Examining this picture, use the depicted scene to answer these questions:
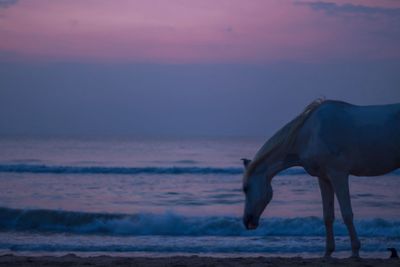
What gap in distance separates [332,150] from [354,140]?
0.24 metres

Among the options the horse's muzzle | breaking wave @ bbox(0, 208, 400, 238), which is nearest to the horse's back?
the horse's muzzle

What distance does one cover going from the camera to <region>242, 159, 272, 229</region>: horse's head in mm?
6102

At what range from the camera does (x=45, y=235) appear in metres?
12.3

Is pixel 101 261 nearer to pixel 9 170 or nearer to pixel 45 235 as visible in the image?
pixel 45 235

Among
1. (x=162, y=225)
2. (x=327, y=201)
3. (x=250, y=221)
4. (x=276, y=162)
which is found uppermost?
(x=276, y=162)

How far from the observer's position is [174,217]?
45.9 feet

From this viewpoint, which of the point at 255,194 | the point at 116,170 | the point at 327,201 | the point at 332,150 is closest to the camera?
the point at 332,150

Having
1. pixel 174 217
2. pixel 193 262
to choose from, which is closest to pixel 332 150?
pixel 193 262

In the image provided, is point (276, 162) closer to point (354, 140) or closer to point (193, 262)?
point (354, 140)

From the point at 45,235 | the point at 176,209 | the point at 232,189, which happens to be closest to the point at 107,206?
the point at 176,209

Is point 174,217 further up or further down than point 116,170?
further down

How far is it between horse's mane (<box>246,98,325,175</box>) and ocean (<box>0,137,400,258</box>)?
3.71m

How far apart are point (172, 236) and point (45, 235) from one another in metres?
2.50

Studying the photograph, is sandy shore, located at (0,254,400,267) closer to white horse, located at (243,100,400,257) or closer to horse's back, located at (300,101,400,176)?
white horse, located at (243,100,400,257)
